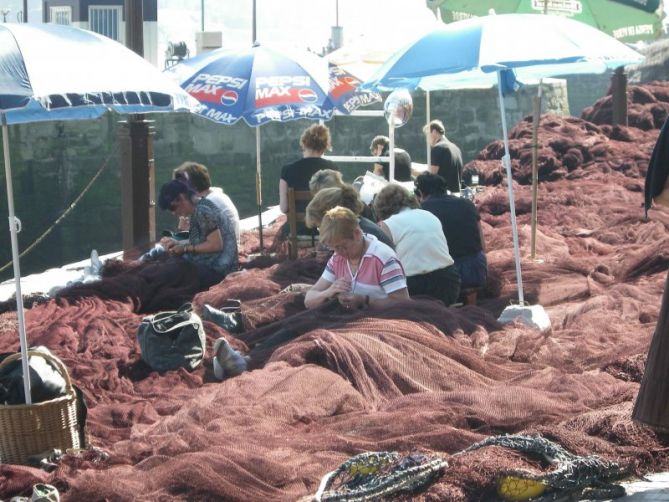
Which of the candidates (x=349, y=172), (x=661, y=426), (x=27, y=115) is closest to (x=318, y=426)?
(x=661, y=426)

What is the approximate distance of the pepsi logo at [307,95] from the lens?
11797 mm

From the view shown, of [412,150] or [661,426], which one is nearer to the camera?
[661,426]

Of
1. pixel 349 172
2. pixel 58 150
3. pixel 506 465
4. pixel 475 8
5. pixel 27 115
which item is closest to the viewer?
pixel 506 465

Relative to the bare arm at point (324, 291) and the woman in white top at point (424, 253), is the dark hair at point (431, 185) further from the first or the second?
the bare arm at point (324, 291)

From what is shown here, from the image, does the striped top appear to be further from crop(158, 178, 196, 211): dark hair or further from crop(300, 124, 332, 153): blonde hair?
crop(300, 124, 332, 153): blonde hair

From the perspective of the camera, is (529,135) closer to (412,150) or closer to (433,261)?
(433,261)

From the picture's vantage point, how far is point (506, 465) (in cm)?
496

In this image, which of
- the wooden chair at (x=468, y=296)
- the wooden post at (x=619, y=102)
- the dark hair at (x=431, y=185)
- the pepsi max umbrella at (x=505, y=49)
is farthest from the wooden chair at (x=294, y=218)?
the wooden post at (x=619, y=102)

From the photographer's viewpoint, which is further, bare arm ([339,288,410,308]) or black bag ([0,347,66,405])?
bare arm ([339,288,410,308])

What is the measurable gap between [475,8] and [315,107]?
6.78 m

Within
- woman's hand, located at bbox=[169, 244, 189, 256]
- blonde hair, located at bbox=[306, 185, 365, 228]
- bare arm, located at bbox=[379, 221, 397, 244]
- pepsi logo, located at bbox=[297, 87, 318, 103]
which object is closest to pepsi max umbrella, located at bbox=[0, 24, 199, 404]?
blonde hair, located at bbox=[306, 185, 365, 228]

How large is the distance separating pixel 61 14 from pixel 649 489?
144 ft

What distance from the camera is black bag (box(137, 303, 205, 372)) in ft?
23.9

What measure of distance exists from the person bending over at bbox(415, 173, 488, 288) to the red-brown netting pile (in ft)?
0.85
